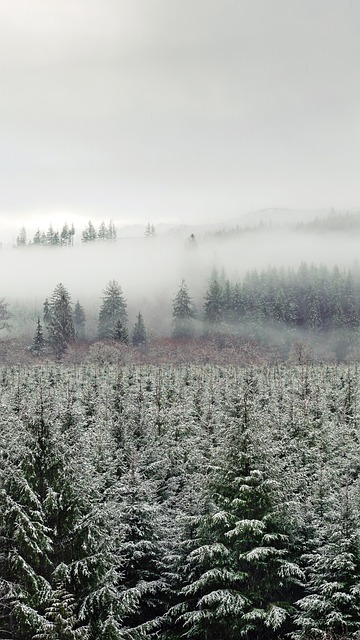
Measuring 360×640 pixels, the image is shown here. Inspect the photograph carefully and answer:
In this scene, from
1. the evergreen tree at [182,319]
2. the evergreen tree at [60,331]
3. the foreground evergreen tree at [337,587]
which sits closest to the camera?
the foreground evergreen tree at [337,587]

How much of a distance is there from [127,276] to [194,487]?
127 metres

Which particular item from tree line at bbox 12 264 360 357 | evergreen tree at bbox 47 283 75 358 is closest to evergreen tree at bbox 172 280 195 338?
tree line at bbox 12 264 360 357

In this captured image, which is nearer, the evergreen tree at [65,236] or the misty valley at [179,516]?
the misty valley at [179,516]

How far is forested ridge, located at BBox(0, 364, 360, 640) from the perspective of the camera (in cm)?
1714

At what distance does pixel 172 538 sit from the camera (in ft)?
80.8

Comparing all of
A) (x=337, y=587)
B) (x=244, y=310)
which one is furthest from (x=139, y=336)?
(x=337, y=587)

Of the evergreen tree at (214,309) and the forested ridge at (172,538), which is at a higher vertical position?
the evergreen tree at (214,309)

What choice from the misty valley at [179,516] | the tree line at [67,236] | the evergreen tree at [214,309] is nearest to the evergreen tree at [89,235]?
the tree line at [67,236]

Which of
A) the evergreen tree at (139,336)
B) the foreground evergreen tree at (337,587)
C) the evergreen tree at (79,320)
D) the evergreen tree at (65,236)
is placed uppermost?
the evergreen tree at (65,236)

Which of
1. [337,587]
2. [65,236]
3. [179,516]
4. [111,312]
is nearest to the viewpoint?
[337,587]

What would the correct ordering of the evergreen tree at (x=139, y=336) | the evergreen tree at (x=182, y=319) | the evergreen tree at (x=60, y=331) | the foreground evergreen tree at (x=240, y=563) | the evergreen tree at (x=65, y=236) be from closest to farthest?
the foreground evergreen tree at (x=240, y=563) → the evergreen tree at (x=60, y=331) → the evergreen tree at (x=139, y=336) → the evergreen tree at (x=182, y=319) → the evergreen tree at (x=65, y=236)

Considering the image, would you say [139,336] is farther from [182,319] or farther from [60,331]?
[60,331]

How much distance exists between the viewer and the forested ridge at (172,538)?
17141mm

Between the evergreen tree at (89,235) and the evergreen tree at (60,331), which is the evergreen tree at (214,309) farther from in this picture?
the evergreen tree at (89,235)
